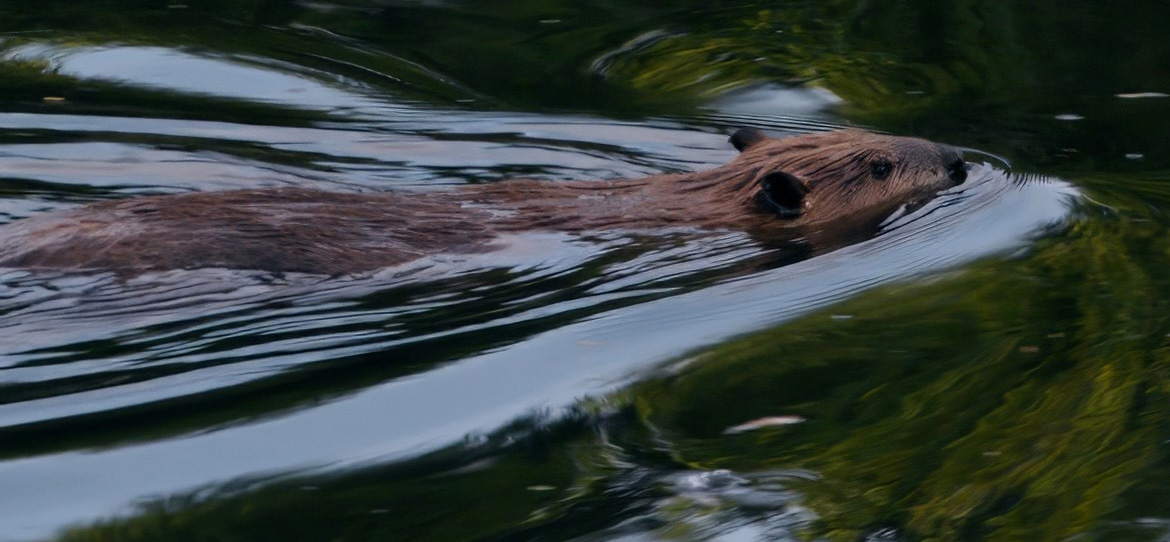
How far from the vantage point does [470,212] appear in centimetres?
597

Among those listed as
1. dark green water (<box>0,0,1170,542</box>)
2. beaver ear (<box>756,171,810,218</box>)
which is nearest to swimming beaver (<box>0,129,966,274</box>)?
beaver ear (<box>756,171,810,218</box>)

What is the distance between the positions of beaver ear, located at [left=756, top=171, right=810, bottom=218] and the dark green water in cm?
34

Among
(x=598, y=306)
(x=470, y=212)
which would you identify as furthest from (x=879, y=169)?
(x=598, y=306)

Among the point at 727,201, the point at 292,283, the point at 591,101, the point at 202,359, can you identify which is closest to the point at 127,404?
the point at 202,359

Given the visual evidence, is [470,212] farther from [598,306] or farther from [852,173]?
[852,173]

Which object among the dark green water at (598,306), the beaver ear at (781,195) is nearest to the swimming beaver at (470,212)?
the beaver ear at (781,195)

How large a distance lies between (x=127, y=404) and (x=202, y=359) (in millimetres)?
511

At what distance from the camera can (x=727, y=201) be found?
6695 mm

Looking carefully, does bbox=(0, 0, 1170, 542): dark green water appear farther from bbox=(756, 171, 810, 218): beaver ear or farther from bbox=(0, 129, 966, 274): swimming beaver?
bbox=(756, 171, 810, 218): beaver ear

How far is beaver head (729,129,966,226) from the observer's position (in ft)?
22.3

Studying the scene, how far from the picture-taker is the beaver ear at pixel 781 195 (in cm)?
662

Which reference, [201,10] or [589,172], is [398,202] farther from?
[201,10]

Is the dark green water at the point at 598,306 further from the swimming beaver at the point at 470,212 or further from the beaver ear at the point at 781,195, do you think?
the beaver ear at the point at 781,195

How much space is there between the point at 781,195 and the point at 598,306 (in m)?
1.77
